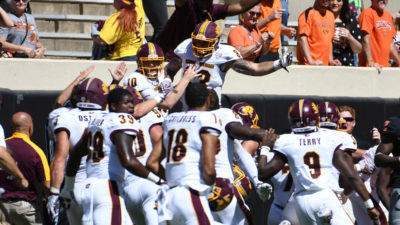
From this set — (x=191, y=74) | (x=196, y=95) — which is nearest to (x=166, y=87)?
(x=191, y=74)

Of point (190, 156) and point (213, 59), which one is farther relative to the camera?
point (213, 59)

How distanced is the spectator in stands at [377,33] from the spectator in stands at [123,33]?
10.2ft

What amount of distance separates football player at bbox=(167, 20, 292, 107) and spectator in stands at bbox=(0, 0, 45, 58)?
7.90ft

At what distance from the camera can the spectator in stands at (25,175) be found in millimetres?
9562

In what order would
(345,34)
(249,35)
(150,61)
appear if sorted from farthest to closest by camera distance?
1. (345,34)
2. (249,35)
3. (150,61)

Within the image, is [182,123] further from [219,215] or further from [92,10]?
A: [92,10]

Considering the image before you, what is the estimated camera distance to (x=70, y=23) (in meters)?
13.9

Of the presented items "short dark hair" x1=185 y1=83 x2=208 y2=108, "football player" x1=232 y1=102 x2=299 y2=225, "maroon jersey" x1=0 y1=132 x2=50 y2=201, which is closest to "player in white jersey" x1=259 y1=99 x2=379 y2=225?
"football player" x1=232 y1=102 x2=299 y2=225

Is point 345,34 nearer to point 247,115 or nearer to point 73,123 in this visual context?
point 247,115

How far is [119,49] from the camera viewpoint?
11.4m

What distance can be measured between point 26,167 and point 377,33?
543 centimetres

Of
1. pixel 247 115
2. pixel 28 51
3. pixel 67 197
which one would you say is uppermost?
pixel 28 51

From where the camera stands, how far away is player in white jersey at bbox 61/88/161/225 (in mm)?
7945

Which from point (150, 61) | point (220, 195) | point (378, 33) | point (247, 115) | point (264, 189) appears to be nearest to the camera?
point (220, 195)
